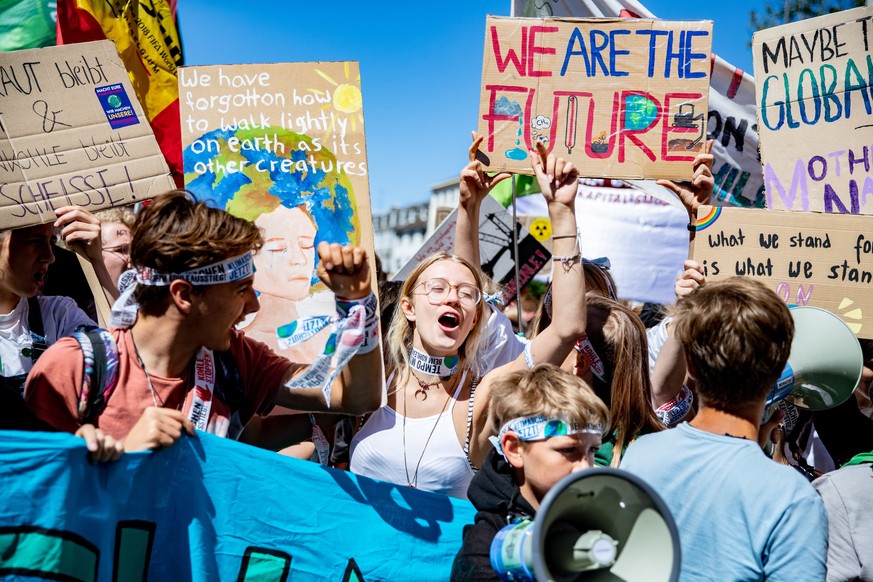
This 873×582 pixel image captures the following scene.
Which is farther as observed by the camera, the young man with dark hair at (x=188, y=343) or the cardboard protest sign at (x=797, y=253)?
the cardboard protest sign at (x=797, y=253)

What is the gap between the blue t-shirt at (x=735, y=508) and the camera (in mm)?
1805

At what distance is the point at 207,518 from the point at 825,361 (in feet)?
6.83

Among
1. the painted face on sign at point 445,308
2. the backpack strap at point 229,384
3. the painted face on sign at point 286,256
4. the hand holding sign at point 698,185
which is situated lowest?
the backpack strap at point 229,384

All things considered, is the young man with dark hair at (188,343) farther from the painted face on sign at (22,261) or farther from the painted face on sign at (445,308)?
the painted face on sign at (22,261)

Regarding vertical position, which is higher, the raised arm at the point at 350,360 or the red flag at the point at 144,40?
the red flag at the point at 144,40

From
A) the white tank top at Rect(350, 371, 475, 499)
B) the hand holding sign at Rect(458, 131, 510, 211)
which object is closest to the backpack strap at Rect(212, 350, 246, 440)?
the white tank top at Rect(350, 371, 475, 499)

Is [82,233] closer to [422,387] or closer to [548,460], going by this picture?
[422,387]

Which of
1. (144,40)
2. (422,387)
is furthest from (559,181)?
(144,40)

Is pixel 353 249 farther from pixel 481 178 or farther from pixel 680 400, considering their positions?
pixel 680 400

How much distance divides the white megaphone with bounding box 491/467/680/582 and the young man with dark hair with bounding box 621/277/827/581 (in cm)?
23

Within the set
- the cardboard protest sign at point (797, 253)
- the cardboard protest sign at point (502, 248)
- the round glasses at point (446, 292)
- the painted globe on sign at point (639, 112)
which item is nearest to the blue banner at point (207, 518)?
the round glasses at point (446, 292)

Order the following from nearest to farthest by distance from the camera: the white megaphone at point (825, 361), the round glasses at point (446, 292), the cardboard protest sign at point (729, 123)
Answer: the white megaphone at point (825, 361) < the round glasses at point (446, 292) < the cardboard protest sign at point (729, 123)

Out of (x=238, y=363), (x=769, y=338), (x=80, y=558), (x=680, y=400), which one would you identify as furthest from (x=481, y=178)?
(x=80, y=558)

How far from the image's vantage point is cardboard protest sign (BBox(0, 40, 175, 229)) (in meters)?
3.01
